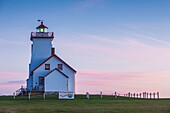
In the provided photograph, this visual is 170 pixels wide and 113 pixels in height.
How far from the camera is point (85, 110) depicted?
107 ft

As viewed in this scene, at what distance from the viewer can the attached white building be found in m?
67.9

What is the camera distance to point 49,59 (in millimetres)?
70250

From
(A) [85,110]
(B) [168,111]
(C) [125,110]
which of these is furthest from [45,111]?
(B) [168,111]

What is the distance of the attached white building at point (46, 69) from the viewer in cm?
6794

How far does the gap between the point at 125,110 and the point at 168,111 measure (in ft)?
11.5

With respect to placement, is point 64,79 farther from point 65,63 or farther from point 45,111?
point 45,111

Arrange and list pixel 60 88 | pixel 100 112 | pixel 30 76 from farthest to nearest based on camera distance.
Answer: pixel 30 76 → pixel 60 88 → pixel 100 112

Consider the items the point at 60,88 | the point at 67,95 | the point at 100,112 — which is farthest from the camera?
the point at 60,88

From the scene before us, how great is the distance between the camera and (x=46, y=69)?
69875 millimetres

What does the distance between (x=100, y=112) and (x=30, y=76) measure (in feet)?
139

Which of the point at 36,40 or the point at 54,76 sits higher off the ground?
the point at 36,40

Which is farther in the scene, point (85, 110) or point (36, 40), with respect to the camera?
point (36, 40)

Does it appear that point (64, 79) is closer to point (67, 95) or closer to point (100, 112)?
point (67, 95)

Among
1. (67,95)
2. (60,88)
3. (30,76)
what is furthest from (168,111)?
(30,76)
